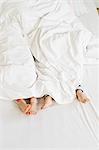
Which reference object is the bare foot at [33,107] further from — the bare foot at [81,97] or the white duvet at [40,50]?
the bare foot at [81,97]

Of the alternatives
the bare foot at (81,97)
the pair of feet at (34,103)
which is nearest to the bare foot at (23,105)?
the pair of feet at (34,103)

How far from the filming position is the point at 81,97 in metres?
1.50

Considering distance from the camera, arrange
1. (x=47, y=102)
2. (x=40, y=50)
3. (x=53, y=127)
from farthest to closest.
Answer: (x=40, y=50) < (x=47, y=102) < (x=53, y=127)

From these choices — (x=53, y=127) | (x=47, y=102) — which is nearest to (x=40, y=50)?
(x=47, y=102)

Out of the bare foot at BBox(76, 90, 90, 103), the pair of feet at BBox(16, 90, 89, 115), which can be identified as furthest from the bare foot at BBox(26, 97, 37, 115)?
the bare foot at BBox(76, 90, 90, 103)

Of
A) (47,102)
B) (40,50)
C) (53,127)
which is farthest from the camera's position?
(40,50)

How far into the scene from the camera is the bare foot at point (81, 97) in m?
1.48

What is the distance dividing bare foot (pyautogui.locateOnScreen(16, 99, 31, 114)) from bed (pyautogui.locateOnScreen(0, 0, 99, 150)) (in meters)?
0.02

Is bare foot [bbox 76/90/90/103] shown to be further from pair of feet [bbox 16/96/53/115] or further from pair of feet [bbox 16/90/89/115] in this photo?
pair of feet [bbox 16/96/53/115]

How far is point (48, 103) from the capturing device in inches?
57.3

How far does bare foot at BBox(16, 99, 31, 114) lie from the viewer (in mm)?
1410

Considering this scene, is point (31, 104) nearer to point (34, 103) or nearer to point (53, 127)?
point (34, 103)

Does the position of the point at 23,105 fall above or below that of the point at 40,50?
below

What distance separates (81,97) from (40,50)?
0.35 metres
